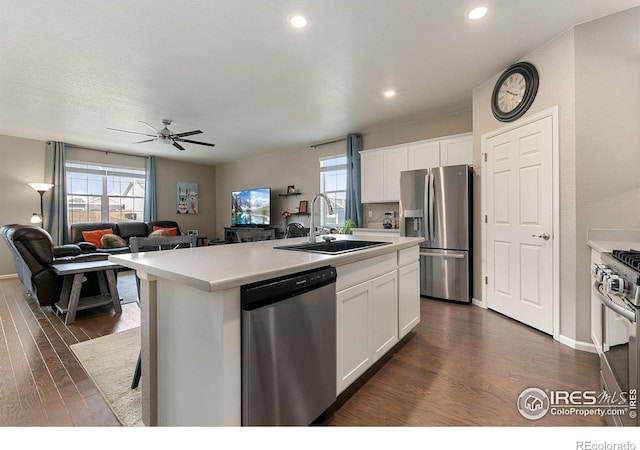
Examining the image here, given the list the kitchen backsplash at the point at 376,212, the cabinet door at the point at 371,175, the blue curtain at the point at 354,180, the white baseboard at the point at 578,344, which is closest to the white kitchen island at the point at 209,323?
the white baseboard at the point at 578,344

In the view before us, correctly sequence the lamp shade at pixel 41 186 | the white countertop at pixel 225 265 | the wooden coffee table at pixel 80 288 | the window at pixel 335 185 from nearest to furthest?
the white countertop at pixel 225 265, the wooden coffee table at pixel 80 288, the lamp shade at pixel 41 186, the window at pixel 335 185

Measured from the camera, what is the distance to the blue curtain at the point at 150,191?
22.8 ft

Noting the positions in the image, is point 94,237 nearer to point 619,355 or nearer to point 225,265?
point 225,265

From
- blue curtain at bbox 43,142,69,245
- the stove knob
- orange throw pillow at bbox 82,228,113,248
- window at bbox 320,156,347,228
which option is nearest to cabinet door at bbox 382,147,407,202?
window at bbox 320,156,347,228

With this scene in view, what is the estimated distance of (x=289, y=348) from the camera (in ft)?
4.10

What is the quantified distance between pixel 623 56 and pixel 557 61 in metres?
0.41

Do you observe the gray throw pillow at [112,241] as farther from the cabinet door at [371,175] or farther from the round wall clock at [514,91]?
the round wall clock at [514,91]

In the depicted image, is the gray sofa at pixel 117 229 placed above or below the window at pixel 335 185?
below

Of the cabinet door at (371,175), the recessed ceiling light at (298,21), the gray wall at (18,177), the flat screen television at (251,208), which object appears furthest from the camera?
the flat screen television at (251,208)

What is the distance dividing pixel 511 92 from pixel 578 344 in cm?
243

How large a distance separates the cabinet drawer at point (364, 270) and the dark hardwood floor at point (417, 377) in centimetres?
70

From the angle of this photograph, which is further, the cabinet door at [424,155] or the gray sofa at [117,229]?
the gray sofa at [117,229]

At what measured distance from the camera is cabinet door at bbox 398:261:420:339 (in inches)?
89.7

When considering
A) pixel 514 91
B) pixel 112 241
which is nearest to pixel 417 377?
pixel 514 91
